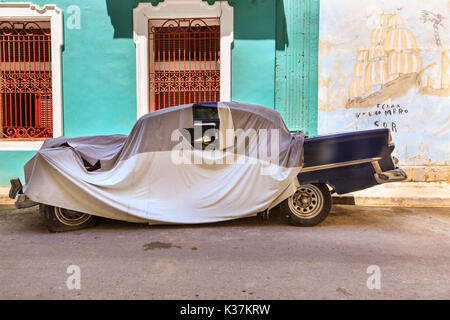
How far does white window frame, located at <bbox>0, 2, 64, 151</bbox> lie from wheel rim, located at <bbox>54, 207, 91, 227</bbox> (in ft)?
12.5

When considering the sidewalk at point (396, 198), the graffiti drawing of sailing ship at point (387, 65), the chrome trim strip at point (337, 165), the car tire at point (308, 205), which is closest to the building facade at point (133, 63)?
the graffiti drawing of sailing ship at point (387, 65)

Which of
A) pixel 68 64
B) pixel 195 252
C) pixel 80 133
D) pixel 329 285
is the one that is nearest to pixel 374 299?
pixel 329 285

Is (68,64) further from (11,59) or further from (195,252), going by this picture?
(195,252)

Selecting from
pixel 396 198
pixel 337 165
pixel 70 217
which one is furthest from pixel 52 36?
pixel 396 198

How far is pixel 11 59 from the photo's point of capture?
8.58 meters

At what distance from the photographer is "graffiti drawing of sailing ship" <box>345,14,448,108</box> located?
8.37 m

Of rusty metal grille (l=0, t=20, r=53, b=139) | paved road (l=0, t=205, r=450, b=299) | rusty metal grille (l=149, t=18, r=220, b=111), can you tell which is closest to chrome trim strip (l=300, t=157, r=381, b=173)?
paved road (l=0, t=205, r=450, b=299)

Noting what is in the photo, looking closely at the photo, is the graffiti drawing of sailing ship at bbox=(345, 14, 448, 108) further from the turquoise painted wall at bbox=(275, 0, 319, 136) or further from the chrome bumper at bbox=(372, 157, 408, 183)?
the chrome bumper at bbox=(372, 157, 408, 183)

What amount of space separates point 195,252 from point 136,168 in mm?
1593

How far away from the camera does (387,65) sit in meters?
8.44

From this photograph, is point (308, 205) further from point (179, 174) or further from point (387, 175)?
point (179, 174)
